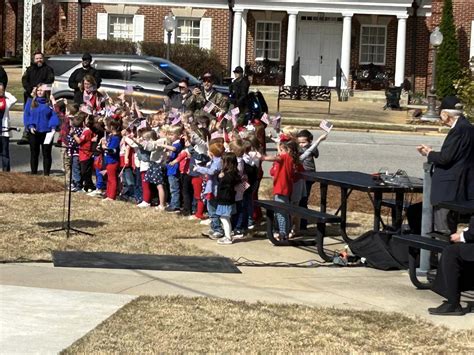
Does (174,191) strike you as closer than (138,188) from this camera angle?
Yes

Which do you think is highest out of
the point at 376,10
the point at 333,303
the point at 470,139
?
the point at 376,10

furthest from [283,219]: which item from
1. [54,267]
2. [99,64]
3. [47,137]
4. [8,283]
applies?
[99,64]

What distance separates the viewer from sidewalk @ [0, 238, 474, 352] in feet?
24.6

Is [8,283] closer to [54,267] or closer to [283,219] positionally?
[54,267]

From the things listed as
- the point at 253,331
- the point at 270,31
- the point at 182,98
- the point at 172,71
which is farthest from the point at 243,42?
the point at 253,331

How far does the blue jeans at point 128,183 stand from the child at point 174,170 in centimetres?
92

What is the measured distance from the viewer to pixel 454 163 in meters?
9.52

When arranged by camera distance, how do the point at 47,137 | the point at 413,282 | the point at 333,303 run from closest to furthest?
the point at 333,303 < the point at 413,282 < the point at 47,137

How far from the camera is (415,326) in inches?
308

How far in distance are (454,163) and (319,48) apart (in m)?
30.4

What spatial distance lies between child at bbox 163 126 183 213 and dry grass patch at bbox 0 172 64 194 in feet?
6.69

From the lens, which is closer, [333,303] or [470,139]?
[333,303]

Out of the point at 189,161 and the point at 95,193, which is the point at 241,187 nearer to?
the point at 189,161

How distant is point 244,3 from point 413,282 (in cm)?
3027
